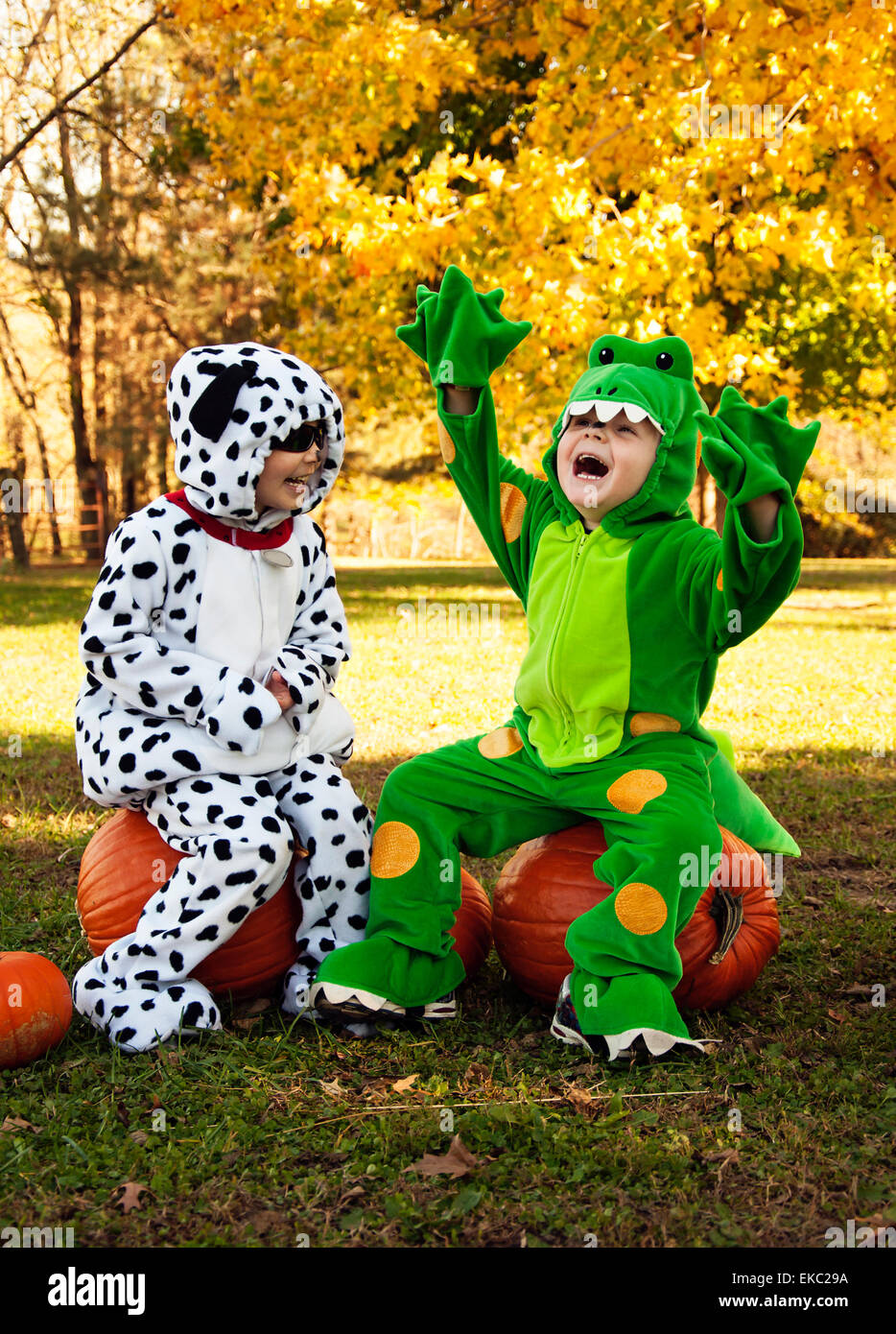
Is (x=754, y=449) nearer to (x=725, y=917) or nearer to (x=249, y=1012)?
(x=725, y=917)

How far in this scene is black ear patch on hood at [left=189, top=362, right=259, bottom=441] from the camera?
3.37m

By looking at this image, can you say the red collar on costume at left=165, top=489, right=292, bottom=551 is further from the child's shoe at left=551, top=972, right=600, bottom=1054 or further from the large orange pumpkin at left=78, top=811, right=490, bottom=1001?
the child's shoe at left=551, top=972, right=600, bottom=1054

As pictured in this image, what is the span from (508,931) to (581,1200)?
1060 mm

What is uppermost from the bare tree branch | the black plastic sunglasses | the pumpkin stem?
the bare tree branch

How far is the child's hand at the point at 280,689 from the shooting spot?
3469 mm

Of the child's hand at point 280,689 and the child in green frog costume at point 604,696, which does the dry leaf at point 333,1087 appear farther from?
the child's hand at point 280,689

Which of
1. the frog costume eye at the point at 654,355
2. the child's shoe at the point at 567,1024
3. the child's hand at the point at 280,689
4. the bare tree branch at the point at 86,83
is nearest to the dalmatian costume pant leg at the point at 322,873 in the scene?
the child's hand at the point at 280,689

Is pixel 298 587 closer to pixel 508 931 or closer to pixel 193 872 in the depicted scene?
pixel 193 872

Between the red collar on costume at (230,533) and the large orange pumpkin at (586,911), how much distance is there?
1182 millimetres

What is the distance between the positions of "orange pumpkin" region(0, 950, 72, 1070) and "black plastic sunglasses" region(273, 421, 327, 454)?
1.53m

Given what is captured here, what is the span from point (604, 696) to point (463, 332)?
118 cm

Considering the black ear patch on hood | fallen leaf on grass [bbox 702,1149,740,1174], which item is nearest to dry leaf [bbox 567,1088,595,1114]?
fallen leaf on grass [bbox 702,1149,740,1174]

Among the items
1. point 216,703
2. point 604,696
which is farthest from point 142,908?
point 604,696
